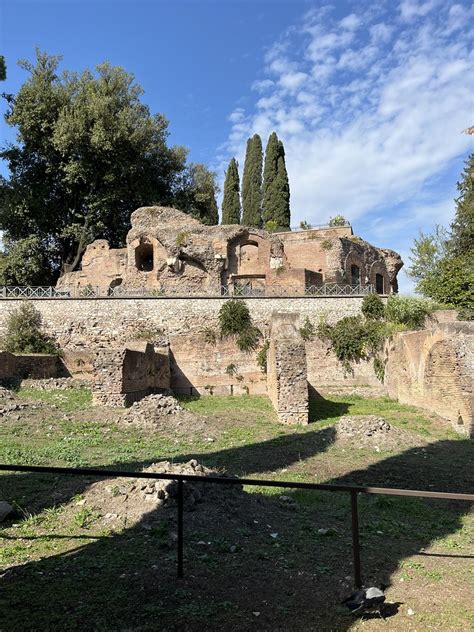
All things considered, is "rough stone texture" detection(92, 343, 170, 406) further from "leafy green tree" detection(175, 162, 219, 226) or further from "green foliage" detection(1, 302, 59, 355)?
"leafy green tree" detection(175, 162, 219, 226)

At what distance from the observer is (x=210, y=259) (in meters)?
28.6

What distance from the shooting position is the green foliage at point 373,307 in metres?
22.6

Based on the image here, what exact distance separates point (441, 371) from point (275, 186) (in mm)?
32356

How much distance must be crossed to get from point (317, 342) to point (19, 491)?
16.9m

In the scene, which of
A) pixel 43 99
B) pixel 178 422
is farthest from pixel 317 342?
pixel 43 99

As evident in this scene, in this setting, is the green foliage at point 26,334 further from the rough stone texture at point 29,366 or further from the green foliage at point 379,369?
the green foliage at point 379,369

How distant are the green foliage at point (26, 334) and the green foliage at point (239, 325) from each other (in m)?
8.06

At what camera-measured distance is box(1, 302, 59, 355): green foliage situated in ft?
72.1

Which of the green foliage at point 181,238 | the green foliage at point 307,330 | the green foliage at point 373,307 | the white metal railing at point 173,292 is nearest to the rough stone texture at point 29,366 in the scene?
the white metal railing at point 173,292

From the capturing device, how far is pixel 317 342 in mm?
22375

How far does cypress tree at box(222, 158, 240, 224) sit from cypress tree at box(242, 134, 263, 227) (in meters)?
0.74

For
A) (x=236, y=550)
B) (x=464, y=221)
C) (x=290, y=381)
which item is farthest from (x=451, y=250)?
(x=236, y=550)

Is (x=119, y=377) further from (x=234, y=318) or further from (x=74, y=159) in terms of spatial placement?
(x=74, y=159)

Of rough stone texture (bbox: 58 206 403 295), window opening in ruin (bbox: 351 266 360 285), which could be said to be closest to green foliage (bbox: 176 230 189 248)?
rough stone texture (bbox: 58 206 403 295)
